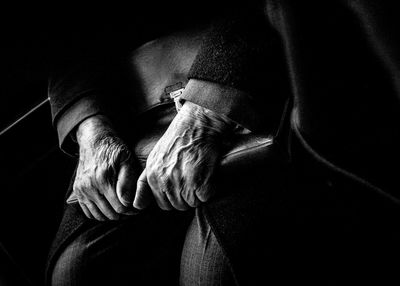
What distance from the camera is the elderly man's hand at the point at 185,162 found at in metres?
0.62

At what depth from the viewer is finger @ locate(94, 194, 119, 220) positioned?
73cm

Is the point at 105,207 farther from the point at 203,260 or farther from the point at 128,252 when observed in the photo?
the point at 203,260

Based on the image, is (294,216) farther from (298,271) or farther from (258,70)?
(258,70)

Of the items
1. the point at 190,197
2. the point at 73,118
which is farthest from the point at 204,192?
the point at 73,118

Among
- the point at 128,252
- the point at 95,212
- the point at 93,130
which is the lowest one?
the point at 128,252

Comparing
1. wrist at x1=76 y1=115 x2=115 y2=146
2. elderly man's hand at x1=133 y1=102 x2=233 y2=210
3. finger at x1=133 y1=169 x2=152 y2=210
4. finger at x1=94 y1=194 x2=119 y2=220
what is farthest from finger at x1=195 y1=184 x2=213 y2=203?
wrist at x1=76 y1=115 x2=115 y2=146

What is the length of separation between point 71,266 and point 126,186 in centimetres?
24

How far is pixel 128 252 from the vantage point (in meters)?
0.75

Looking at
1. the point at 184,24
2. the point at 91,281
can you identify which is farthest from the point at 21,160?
the point at 184,24

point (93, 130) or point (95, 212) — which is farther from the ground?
point (93, 130)

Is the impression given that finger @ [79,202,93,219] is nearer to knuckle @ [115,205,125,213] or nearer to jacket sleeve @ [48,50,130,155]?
knuckle @ [115,205,125,213]

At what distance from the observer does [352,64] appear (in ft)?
1.35

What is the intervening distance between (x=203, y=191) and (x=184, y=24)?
550 mm

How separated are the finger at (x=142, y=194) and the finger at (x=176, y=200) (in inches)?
2.1
